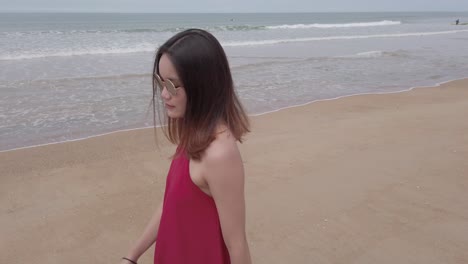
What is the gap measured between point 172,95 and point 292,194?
3.09 meters

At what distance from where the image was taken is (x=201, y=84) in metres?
1.26

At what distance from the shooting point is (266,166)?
4.95m

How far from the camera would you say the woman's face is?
1.27m

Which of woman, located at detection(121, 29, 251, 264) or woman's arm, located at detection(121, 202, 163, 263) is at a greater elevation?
woman, located at detection(121, 29, 251, 264)

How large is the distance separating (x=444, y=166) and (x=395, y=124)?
2.00 meters

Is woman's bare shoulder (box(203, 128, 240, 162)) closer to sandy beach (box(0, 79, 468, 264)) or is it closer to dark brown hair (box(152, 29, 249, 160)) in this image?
dark brown hair (box(152, 29, 249, 160))

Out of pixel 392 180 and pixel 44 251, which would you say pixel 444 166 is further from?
pixel 44 251

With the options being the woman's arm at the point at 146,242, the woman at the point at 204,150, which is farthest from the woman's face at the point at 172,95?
the woman's arm at the point at 146,242

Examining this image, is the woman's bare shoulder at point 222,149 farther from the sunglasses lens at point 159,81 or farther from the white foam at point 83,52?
the white foam at point 83,52

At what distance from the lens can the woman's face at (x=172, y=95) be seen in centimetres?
127

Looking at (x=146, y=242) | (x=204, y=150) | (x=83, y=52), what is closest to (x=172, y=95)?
(x=204, y=150)

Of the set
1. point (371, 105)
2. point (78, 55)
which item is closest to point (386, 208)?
point (371, 105)

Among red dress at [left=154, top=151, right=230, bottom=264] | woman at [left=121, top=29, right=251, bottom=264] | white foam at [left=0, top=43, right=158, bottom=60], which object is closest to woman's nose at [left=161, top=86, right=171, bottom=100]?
woman at [left=121, top=29, right=251, bottom=264]

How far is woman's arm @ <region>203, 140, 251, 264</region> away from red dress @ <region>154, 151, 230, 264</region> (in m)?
0.06
